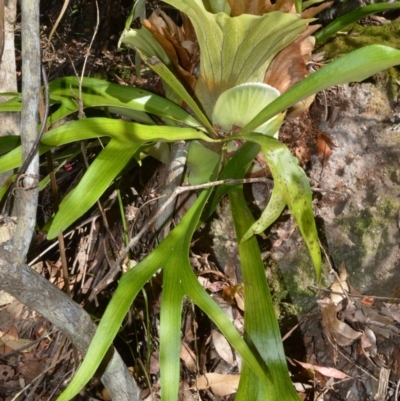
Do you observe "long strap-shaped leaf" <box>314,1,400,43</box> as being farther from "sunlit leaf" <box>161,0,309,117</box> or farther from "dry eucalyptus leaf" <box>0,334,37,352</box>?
"dry eucalyptus leaf" <box>0,334,37,352</box>

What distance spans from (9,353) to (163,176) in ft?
2.15

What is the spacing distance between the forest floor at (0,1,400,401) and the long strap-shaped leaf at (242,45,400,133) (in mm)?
299

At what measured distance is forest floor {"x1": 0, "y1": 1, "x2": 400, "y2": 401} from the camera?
1242 millimetres

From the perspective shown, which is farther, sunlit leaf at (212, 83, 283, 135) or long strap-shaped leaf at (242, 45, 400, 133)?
sunlit leaf at (212, 83, 283, 135)

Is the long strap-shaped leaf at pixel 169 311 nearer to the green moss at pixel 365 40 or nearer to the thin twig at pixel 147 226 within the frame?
the thin twig at pixel 147 226

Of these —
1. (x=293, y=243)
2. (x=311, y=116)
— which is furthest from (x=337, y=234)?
(x=311, y=116)

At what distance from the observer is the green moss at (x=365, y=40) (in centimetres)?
149

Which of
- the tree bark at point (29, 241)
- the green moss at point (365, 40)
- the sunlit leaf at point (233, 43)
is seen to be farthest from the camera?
the green moss at point (365, 40)

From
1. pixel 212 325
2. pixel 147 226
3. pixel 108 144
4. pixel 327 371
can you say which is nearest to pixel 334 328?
pixel 327 371

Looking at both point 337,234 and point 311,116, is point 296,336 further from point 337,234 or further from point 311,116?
point 311,116

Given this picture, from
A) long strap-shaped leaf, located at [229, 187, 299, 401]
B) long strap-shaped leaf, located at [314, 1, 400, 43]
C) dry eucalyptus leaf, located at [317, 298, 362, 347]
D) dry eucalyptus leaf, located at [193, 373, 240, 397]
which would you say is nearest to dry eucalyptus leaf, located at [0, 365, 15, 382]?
dry eucalyptus leaf, located at [193, 373, 240, 397]

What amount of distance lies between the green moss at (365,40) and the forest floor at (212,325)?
13 cm

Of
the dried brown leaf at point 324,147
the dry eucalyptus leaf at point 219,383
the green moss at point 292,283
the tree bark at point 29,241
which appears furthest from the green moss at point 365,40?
the tree bark at point 29,241

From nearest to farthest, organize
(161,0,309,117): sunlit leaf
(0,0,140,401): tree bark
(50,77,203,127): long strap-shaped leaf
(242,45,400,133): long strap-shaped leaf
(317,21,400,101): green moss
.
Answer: (0,0,140,401): tree bark → (242,45,400,133): long strap-shaped leaf → (161,0,309,117): sunlit leaf → (50,77,203,127): long strap-shaped leaf → (317,21,400,101): green moss
